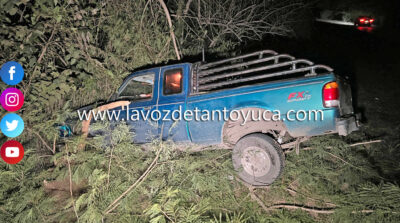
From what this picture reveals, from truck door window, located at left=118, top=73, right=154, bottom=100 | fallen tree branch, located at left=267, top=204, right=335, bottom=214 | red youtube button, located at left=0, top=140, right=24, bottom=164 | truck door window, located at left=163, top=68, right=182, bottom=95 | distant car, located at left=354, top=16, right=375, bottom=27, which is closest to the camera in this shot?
fallen tree branch, located at left=267, top=204, right=335, bottom=214

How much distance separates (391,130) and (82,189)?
7391mm

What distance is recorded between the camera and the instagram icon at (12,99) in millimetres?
3835

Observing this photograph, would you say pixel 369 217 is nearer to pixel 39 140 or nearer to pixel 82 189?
pixel 82 189

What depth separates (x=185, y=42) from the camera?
739 centimetres

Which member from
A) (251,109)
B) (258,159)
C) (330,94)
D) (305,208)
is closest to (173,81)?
(251,109)

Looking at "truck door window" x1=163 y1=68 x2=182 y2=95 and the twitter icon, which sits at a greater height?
"truck door window" x1=163 y1=68 x2=182 y2=95

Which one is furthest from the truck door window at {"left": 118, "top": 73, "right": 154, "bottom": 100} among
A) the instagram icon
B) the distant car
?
the distant car

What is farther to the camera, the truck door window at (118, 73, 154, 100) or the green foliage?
the truck door window at (118, 73, 154, 100)

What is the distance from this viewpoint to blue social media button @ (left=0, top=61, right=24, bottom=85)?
3813mm

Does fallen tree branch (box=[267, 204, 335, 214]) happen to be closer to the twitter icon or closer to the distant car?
the twitter icon

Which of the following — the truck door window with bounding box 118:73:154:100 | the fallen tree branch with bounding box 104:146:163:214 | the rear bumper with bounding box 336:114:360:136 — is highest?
the truck door window with bounding box 118:73:154:100

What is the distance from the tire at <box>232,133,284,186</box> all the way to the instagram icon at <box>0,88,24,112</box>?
12.3 ft

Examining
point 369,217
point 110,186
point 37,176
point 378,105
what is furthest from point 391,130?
point 37,176

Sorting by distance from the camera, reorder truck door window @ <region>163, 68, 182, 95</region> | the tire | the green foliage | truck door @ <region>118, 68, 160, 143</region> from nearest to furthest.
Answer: the green foliage, the tire, truck door window @ <region>163, 68, 182, 95</region>, truck door @ <region>118, 68, 160, 143</region>
